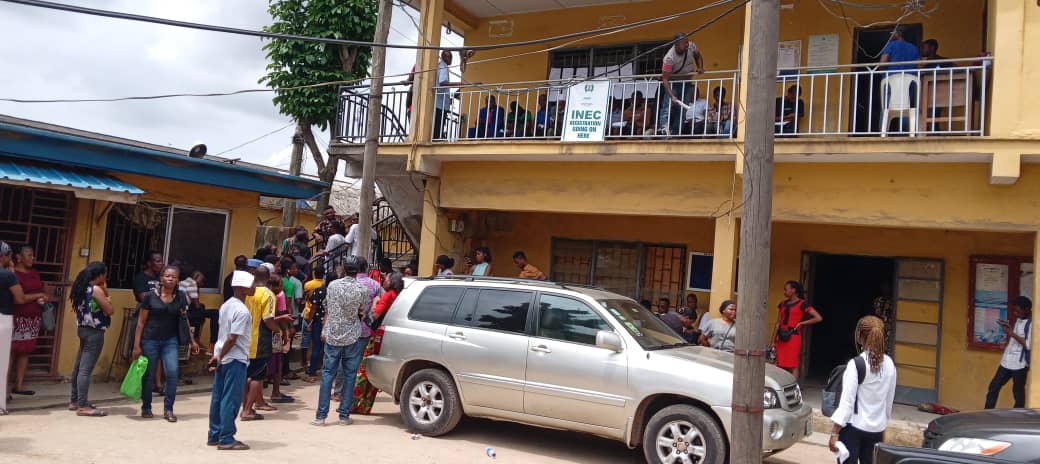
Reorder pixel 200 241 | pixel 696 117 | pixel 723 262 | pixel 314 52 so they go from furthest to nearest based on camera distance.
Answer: pixel 314 52
pixel 200 241
pixel 696 117
pixel 723 262

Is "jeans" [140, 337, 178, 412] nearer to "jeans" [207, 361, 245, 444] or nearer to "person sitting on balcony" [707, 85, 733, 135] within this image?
"jeans" [207, 361, 245, 444]

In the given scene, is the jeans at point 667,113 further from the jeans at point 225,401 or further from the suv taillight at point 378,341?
the jeans at point 225,401

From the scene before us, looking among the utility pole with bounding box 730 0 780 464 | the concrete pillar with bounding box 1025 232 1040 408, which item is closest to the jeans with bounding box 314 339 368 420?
the utility pole with bounding box 730 0 780 464

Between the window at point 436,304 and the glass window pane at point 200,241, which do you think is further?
the glass window pane at point 200,241

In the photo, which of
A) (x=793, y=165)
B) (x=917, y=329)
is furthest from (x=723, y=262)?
(x=917, y=329)

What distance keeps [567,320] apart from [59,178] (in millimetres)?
6096

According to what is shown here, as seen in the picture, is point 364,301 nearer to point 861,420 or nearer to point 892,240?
point 861,420

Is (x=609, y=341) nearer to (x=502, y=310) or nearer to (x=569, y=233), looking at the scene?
(x=502, y=310)

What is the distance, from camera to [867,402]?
502cm

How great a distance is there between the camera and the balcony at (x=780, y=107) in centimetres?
899

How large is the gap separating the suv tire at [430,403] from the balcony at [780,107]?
461 centimetres

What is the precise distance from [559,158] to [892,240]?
5.26m

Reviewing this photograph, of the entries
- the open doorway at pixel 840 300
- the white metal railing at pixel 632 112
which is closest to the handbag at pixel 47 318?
the white metal railing at pixel 632 112

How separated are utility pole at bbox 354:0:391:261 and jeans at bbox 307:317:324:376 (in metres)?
1.20
